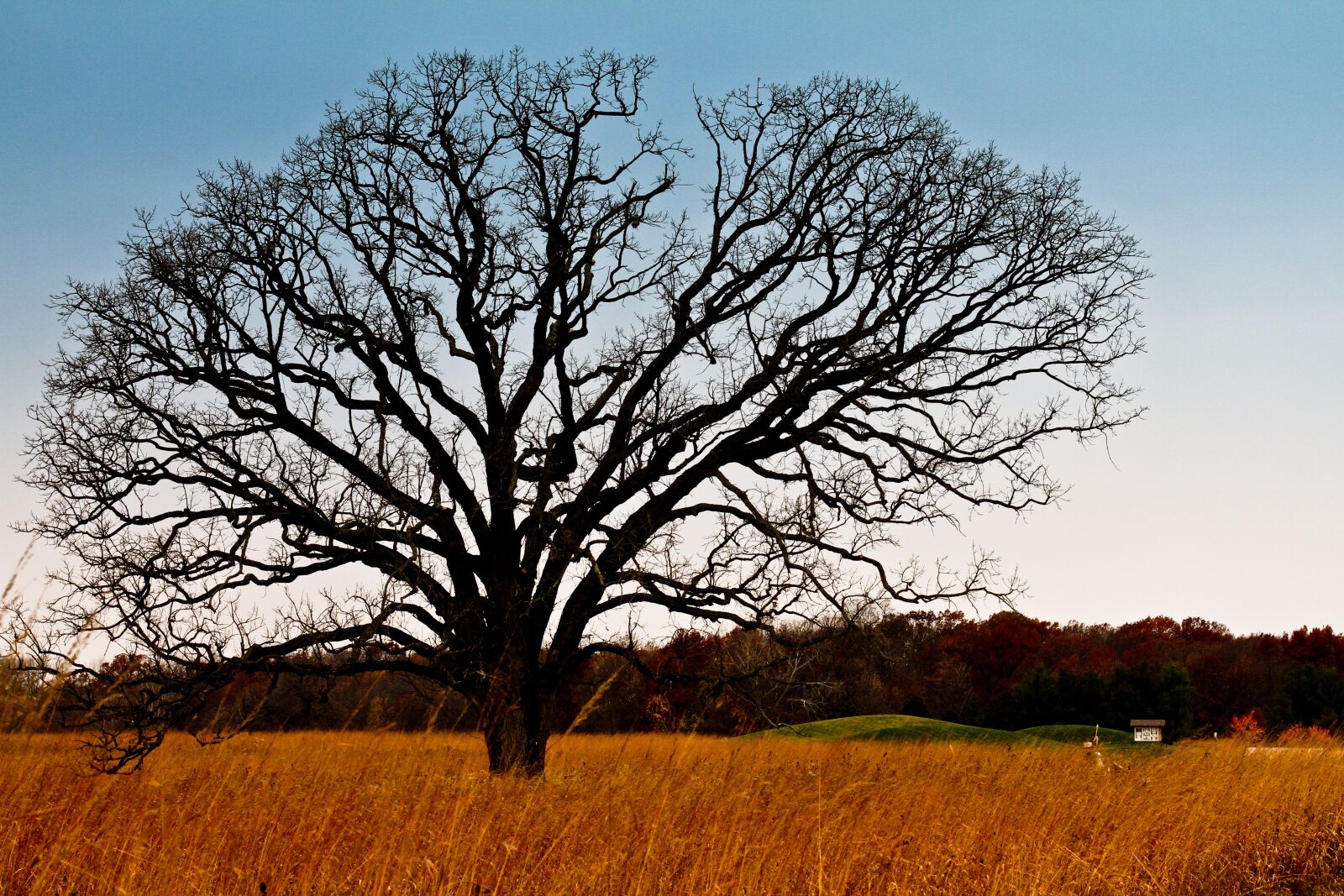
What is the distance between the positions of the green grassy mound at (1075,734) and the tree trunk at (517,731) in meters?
15.1

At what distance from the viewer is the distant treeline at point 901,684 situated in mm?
12016

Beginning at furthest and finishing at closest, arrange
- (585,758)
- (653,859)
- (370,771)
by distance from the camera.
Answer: (585,758), (370,771), (653,859)

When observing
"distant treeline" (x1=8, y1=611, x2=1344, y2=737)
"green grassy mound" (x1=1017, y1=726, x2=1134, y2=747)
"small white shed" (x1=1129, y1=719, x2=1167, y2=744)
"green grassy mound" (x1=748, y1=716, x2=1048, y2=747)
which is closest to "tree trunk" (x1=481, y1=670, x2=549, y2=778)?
"distant treeline" (x1=8, y1=611, x2=1344, y2=737)

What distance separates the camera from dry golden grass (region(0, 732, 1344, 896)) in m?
5.45

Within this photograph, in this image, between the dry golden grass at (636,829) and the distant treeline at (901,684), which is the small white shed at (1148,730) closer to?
the distant treeline at (901,684)

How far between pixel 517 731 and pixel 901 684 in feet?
124

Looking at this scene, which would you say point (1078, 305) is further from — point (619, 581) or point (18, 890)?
point (18, 890)

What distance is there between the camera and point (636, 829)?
6488 mm

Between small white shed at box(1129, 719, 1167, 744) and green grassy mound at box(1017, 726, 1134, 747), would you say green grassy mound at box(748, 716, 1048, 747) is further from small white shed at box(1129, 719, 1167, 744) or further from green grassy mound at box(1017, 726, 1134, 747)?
small white shed at box(1129, 719, 1167, 744)

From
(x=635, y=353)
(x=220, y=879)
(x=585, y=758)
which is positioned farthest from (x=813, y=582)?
(x=220, y=879)

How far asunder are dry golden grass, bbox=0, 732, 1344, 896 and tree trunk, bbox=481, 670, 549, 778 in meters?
0.99

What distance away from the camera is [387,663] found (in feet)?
39.9

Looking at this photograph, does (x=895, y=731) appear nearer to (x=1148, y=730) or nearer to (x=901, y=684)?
(x=1148, y=730)

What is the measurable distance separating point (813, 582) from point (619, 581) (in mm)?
2195
